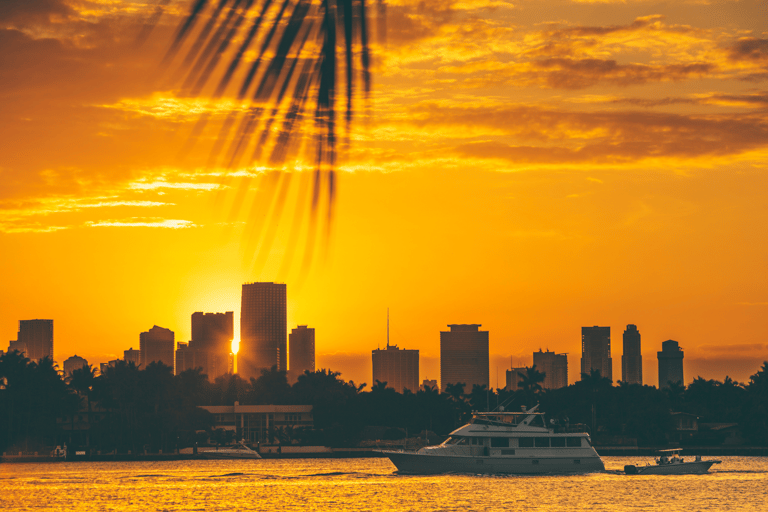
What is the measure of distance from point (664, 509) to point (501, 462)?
17690 millimetres

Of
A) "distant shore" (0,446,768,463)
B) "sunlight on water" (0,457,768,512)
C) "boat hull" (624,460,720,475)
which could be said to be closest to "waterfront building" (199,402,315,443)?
"distant shore" (0,446,768,463)

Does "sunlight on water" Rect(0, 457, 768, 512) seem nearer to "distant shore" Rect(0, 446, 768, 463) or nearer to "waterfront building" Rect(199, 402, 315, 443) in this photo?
"distant shore" Rect(0, 446, 768, 463)

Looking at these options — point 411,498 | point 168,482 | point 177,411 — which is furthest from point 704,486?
point 177,411

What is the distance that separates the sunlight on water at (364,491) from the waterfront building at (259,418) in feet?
206

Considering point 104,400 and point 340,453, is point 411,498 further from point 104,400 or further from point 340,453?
point 104,400

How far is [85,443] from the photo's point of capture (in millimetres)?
178000

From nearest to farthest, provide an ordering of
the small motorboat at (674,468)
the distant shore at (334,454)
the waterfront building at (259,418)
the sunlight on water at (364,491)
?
the sunlight on water at (364,491), the small motorboat at (674,468), the distant shore at (334,454), the waterfront building at (259,418)

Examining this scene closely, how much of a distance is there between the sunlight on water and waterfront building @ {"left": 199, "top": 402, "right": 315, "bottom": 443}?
62772mm

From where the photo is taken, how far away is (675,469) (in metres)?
116

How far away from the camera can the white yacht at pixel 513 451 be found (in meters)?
102

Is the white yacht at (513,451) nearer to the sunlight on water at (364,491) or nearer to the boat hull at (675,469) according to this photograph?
the sunlight on water at (364,491)

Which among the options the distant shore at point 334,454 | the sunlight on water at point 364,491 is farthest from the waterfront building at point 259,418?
the sunlight on water at point 364,491

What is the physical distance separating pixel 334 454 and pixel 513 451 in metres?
72.0

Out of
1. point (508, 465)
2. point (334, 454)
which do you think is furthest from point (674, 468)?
point (334, 454)
